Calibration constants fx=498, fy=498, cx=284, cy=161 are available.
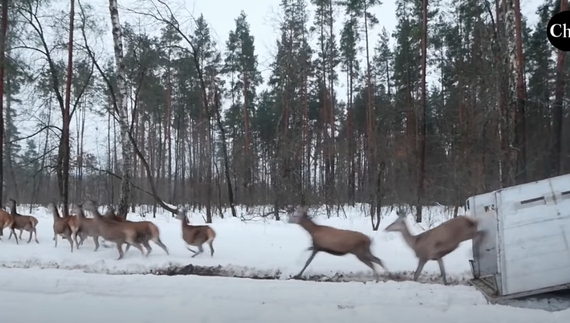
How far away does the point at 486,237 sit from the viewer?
24.8 ft

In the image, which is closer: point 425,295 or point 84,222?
point 425,295

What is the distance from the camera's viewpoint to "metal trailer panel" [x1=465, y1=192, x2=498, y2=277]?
24.4ft

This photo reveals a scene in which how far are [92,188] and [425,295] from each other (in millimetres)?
35548

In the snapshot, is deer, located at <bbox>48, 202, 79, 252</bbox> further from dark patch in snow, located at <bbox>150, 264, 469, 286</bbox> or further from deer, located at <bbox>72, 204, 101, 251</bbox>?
dark patch in snow, located at <bbox>150, 264, 469, 286</bbox>

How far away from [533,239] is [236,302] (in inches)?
143

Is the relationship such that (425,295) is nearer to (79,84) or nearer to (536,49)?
(79,84)

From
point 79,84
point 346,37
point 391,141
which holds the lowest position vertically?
point 391,141

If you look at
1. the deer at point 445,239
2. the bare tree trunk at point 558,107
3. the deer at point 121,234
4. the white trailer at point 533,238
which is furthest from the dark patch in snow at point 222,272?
the bare tree trunk at point 558,107

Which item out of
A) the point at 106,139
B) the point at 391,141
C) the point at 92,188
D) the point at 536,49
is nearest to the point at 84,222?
the point at 391,141

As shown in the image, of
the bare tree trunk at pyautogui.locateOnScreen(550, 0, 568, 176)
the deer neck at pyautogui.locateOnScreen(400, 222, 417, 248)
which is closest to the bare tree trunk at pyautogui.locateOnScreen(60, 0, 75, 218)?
the deer neck at pyautogui.locateOnScreen(400, 222, 417, 248)

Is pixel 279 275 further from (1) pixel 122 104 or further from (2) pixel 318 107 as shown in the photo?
(2) pixel 318 107

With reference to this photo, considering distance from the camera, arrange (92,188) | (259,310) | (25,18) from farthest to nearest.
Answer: (92,188)
(25,18)
(259,310)

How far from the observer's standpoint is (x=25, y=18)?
16188 mm

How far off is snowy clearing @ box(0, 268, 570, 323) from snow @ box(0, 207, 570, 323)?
0.01m
